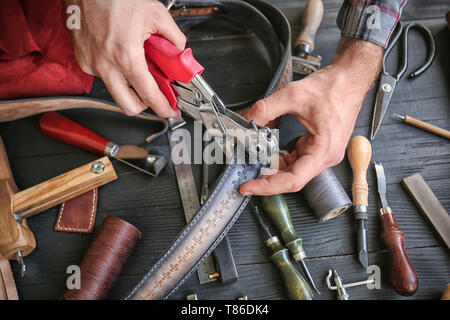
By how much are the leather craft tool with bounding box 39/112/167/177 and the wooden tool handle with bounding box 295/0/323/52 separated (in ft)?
2.40

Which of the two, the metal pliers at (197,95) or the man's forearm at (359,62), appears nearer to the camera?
the metal pliers at (197,95)

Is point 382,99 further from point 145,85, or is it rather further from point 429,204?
point 145,85

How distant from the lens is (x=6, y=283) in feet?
3.83

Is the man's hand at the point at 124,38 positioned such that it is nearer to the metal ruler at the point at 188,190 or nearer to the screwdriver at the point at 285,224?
the metal ruler at the point at 188,190

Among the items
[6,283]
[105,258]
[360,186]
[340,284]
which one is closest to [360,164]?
[360,186]

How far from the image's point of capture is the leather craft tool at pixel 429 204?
48.3 inches

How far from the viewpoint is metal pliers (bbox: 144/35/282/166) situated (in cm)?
91

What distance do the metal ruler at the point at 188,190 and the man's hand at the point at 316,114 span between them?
26 cm

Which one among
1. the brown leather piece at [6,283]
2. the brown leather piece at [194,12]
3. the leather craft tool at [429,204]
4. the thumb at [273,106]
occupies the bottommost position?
the brown leather piece at [6,283]

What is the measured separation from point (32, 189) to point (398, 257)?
1.22m

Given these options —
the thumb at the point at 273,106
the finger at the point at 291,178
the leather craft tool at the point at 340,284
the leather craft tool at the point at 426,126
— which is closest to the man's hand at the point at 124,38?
the thumb at the point at 273,106

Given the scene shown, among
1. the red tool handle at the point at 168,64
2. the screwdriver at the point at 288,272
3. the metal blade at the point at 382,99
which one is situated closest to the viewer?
the red tool handle at the point at 168,64

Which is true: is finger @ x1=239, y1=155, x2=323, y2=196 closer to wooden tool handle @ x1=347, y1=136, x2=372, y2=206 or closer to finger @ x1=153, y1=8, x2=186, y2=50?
wooden tool handle @ x1=347, y1=136, x2=372, y2=206

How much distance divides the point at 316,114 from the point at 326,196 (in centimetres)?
29
